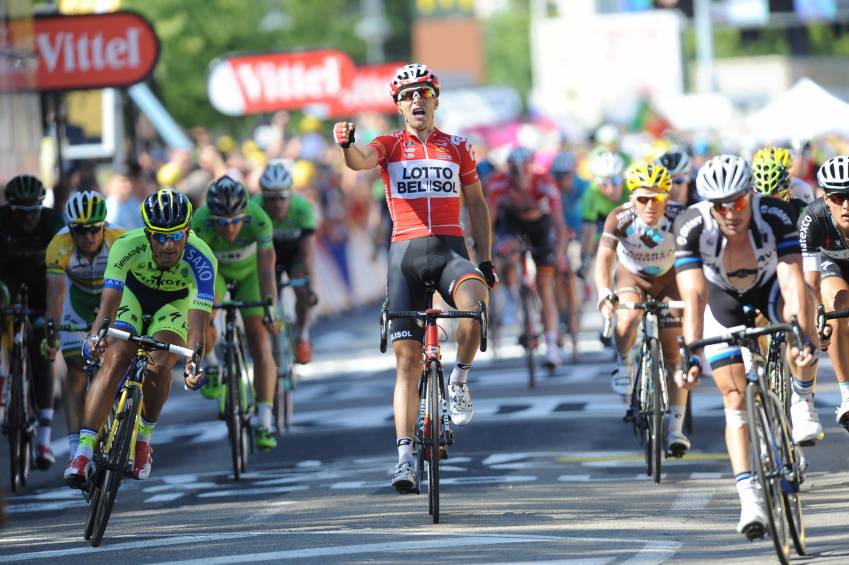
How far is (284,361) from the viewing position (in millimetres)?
16047

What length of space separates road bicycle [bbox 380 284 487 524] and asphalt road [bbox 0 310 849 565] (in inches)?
11.8

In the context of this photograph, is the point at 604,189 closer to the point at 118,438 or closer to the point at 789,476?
the point at 118,438

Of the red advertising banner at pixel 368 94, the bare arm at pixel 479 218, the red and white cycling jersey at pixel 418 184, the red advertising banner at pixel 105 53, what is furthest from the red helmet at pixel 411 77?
the red advertising banner at pixel 368 94

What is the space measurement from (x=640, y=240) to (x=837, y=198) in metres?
2.72

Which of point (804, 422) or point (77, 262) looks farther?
point (77, 262)

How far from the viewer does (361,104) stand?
1756 inches

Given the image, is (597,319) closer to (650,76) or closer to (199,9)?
(199,9)

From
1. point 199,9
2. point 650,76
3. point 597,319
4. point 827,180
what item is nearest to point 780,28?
point 650,76

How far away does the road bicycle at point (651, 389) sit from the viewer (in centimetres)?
1268

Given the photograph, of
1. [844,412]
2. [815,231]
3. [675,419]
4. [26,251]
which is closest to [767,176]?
[815,231]

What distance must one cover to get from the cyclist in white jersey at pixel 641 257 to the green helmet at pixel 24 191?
3989mm

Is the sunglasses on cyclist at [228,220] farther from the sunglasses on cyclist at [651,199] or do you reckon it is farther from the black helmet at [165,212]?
the sunglasses on cyclist at [651,199]

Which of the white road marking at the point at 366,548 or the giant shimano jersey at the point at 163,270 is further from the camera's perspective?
the giant shimano jersey at the point at 163,270

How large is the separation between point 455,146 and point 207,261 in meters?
1.64
